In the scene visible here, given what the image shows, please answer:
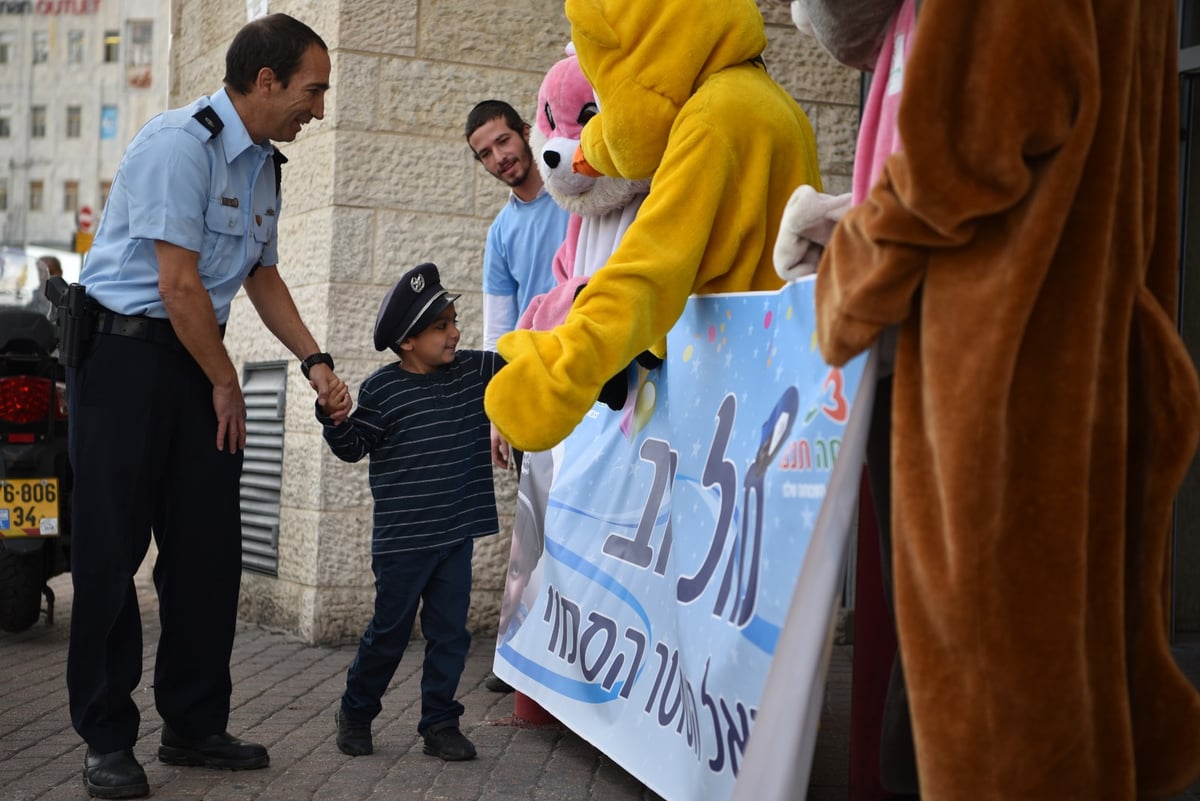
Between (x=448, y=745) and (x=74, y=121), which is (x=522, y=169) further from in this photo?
(x=74, y=121)

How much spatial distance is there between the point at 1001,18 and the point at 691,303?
1.41 meters

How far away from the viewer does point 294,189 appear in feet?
23.1

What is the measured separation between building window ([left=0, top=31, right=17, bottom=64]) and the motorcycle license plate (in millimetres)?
66337

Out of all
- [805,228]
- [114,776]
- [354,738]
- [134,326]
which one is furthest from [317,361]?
[805,228]

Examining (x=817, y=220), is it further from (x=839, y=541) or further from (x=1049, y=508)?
(x=1049, y=508)

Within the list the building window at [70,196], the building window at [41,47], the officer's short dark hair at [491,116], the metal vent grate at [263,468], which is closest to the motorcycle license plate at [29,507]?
the metal vent grate at [263,468]

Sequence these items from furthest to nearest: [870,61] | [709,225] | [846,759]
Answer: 1. [846,759]
2. [709,225]
3. [870,61]

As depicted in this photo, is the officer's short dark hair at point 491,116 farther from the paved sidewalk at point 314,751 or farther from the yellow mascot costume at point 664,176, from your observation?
the paved sidewalk at point 314,751

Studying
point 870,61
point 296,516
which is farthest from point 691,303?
point 296,516

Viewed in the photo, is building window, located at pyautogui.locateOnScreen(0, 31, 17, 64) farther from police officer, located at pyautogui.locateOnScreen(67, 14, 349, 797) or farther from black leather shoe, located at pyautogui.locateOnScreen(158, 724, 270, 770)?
black leather shoe, located at pyautogui.locateOnScreen(158, 724, 270, 770)

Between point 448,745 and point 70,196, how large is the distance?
61.3 meters

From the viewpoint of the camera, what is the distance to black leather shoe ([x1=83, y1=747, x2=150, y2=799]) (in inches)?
156

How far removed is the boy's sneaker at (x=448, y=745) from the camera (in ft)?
14.5

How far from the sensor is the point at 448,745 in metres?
4.42
